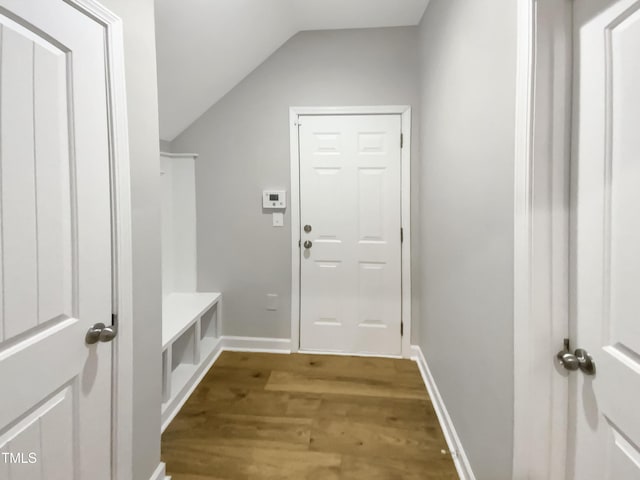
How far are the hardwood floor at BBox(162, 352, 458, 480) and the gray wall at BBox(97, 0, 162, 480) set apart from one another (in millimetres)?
→ 371

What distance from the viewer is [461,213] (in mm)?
1627

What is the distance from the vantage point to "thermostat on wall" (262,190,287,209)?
2654mm

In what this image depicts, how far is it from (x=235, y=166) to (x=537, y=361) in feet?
7.86

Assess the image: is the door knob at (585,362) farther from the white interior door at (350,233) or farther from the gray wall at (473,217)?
the white interior door at (350,233)

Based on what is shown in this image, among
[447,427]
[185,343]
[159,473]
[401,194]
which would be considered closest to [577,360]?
[447,427]

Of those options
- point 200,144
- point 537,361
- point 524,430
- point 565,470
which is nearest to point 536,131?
point 537,361

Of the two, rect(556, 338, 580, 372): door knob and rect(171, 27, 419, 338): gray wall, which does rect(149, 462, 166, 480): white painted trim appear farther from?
rect(556, 338, 580, 372): door knob

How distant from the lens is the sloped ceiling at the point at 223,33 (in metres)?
1.80

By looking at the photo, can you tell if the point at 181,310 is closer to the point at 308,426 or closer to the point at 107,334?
the point at 308,426

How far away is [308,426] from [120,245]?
4.68ft

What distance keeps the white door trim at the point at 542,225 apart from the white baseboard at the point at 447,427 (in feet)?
1.89

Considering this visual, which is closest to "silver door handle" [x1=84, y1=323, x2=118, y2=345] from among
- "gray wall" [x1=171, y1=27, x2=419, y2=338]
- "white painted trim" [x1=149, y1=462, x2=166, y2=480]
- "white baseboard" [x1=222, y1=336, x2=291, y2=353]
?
"white painted trim" [x1=149, y1=462, x2=166, y2=480]

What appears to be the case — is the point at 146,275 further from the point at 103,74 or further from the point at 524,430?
the point at 524,430

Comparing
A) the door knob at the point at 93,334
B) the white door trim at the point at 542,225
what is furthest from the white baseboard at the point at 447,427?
the door knob at the point at 93,334
